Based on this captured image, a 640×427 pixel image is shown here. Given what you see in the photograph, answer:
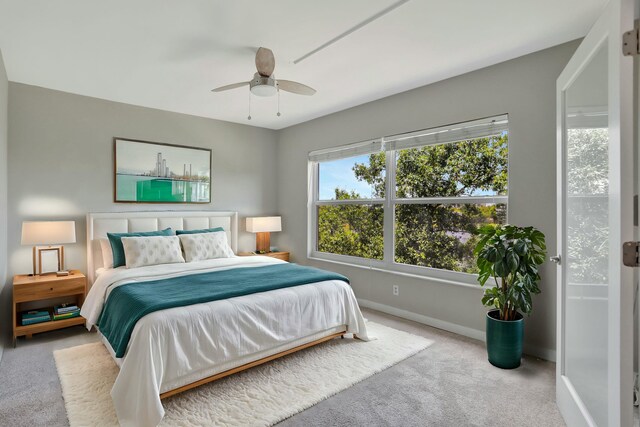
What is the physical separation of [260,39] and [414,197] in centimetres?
233

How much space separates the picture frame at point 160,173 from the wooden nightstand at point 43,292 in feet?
3.73

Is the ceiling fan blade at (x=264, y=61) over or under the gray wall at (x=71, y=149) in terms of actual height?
over

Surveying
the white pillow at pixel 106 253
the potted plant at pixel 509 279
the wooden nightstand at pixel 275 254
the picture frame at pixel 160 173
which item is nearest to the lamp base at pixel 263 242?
the wooden nightstand at pixel 275 254

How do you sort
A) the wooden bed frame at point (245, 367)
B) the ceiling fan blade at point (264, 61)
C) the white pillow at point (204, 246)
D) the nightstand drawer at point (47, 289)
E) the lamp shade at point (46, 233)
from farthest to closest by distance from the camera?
the white pillow at point (204, 246) → the lamp shade at point (46, 233) → the nightstand drawer at point (47, 289) → the ceiling fan blade at point (264, 61) → the wooden bed frame at point (245, 367)

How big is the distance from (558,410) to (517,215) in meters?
1.53

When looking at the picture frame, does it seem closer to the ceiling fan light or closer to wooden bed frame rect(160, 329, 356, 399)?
the ceiling fan light

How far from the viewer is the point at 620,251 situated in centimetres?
132

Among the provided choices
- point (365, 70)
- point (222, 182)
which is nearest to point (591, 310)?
point (365, 70)

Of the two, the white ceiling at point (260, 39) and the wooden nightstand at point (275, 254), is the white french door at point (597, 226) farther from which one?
the wooden nightstand at point (275, 254)

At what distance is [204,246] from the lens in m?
4.13

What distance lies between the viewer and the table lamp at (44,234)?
328cm

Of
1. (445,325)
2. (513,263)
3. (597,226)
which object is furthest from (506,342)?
(597,226)

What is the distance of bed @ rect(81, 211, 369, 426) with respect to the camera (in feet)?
6.75

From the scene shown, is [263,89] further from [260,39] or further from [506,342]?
[506,342]
